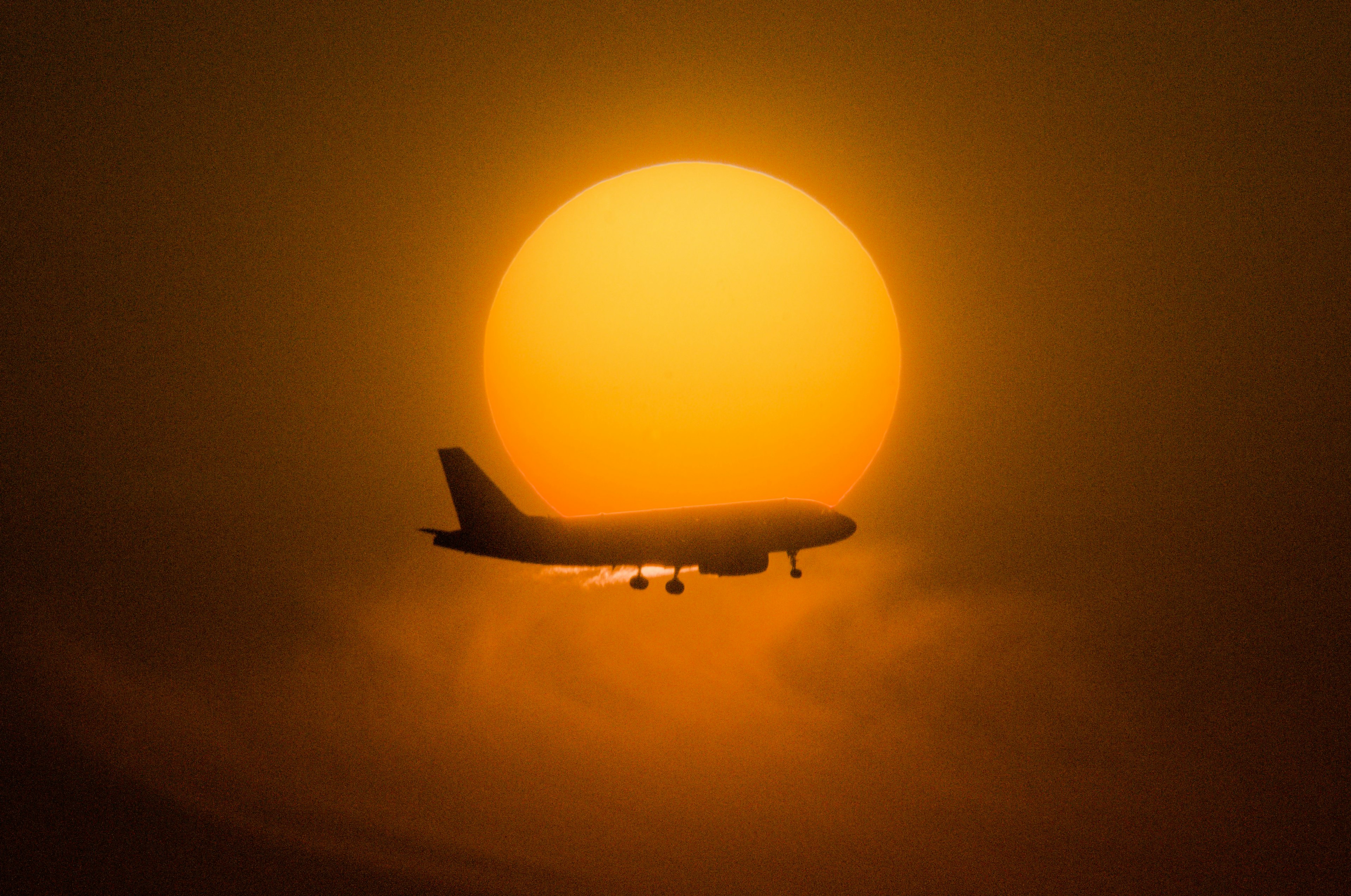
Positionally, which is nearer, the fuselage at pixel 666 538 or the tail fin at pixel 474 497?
the fuselage at pixel 666 538

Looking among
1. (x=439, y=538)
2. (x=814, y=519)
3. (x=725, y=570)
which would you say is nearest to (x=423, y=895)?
(x=439, y=538)

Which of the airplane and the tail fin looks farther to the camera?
the tail fin

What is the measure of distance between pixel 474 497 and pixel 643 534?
42.5ft

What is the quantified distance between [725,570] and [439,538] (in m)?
19.7

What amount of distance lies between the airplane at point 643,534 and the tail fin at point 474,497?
2.2 inches

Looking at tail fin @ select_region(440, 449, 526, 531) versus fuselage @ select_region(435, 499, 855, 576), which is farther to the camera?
tail fin @ select_region(440, 449, 526, 531)

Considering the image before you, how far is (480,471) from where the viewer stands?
58125 millimetres

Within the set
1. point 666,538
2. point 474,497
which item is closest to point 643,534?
point 666,538

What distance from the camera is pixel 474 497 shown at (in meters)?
57.1

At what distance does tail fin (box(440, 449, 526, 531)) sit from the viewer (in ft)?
185

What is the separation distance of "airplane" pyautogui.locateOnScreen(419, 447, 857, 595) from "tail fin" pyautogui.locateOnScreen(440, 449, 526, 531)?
0.06 metres

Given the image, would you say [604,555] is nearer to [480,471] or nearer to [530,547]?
[530,547]

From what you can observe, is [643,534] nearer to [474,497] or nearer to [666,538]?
[666,538]

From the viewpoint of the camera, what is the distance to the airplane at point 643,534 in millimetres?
53531
